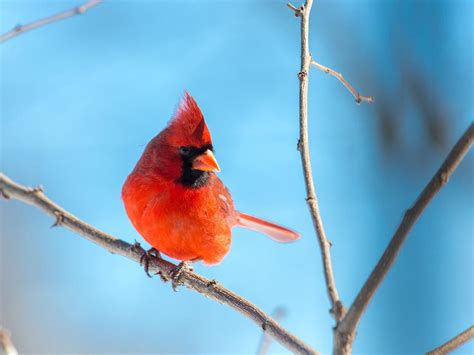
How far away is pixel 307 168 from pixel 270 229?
1.47 metres

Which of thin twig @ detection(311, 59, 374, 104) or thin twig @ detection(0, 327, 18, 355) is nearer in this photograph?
thin twig @ detection(0, 327, 18, 355)

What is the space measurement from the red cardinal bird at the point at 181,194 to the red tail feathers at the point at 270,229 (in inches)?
16.3

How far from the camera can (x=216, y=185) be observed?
238cm

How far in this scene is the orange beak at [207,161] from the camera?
2.06 m

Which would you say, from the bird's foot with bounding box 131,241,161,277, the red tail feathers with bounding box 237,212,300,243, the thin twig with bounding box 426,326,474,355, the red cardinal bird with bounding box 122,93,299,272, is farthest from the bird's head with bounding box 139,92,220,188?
the thin twig with bounding box 426,326,474,355

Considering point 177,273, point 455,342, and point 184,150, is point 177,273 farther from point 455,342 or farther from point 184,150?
point 455,342

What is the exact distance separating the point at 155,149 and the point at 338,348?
1.33 m

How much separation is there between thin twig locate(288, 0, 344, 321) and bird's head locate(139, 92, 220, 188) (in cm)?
63

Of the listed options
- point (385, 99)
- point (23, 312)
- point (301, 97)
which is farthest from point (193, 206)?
point (385, 99)

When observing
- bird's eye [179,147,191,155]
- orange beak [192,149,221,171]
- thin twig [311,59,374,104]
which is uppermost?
bird's eye [179,147,191,155]

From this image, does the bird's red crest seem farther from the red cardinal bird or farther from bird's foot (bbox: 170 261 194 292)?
bird's foot (bbox: 170 261 194 292)

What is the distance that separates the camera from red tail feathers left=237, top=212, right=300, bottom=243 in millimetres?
2760

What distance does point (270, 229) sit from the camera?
277cm

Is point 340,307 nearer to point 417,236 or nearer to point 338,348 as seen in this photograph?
point 338,348
